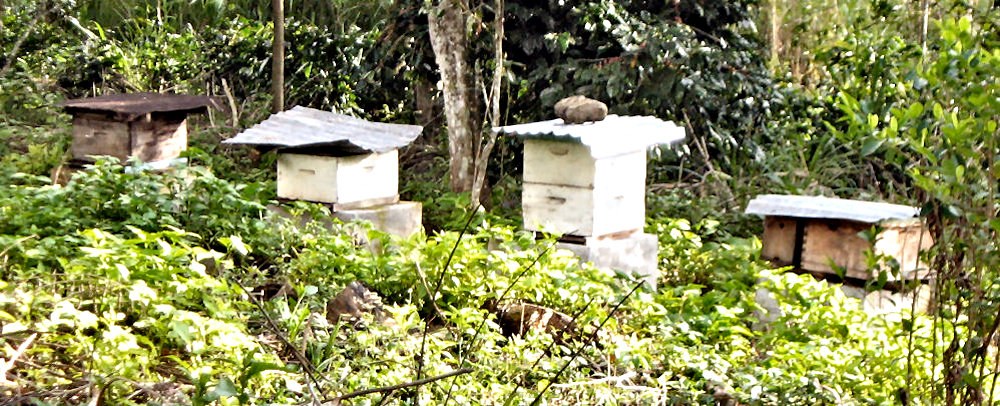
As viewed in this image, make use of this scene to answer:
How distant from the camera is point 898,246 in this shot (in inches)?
216

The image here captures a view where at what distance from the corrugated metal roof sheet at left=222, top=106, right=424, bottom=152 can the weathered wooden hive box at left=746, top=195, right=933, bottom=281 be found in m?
2.09

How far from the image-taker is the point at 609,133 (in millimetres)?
5805

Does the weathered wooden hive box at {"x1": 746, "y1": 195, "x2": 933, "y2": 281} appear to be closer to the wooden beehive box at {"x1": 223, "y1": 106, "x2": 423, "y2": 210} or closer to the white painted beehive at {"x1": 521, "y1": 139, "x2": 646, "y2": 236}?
the white painted beehive at {"x1": 521, "y1": 139, "x2": 646, "y2": 236}

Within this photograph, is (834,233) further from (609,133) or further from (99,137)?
(99,137)

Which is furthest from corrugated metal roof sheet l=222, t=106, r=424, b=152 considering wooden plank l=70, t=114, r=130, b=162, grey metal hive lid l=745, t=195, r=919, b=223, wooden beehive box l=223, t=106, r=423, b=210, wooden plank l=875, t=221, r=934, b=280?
wooden plank l=875, t=221, r=934, b=280

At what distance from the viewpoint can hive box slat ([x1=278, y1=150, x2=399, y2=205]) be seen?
20.8ft

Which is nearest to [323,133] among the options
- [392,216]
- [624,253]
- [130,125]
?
[392,216]

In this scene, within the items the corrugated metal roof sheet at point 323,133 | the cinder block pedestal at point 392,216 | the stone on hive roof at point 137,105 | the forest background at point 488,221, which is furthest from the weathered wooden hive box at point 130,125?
the cinder block pedestal at point 392,216

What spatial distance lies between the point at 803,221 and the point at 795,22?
530 centimetres

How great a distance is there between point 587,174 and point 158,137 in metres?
2.85

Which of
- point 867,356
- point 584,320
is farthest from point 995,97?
point 584,320

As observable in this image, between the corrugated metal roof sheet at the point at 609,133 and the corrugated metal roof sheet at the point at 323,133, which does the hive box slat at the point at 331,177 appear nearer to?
the corrugated metal roof sheet at the point at 323,133

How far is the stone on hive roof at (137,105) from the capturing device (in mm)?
6875

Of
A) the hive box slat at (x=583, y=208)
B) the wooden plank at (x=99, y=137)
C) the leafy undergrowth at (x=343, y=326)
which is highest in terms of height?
the wooden plank at (x=99, y=137)
